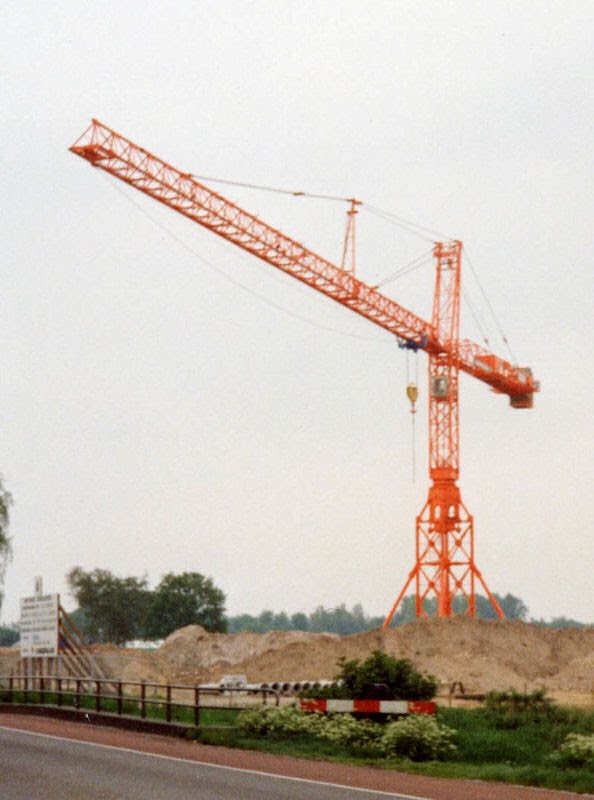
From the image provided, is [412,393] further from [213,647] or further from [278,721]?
[278,721]

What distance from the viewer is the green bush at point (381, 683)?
85.5 ft

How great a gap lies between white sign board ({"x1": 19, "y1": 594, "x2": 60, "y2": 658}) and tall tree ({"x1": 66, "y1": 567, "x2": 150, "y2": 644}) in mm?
92239

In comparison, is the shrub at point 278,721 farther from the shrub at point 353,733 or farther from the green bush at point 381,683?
the green bush at point 381,683

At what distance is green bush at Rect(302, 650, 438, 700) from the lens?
26.0 meters

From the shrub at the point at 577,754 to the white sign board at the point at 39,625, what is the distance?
20759 millimetres

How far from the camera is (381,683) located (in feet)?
85.7

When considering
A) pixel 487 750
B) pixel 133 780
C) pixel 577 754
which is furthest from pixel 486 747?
pixel 133 780

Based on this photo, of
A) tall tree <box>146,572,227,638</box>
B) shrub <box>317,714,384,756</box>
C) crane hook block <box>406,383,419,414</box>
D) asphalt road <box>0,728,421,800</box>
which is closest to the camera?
asphalt road <box>0,728,421,800</box>

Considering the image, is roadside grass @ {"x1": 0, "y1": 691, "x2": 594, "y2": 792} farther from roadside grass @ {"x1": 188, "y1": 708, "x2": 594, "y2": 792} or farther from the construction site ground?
the construction site ground

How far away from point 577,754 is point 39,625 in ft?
74.6

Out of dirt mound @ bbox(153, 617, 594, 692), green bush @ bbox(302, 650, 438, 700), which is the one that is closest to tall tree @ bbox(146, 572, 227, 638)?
dirt mound @ bbox(153, 617, 594, 692)

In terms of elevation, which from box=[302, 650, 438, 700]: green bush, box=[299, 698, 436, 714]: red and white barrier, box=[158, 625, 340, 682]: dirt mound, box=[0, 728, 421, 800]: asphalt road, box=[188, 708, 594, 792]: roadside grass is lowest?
box=[158, 625, 340, 682]: dirt mound

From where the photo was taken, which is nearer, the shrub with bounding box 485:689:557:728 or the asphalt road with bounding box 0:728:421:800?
the asphalt road with bounding box 0:728:421:800

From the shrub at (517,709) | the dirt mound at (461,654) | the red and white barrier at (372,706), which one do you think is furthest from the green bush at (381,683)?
the dirt mound at (461,654)
